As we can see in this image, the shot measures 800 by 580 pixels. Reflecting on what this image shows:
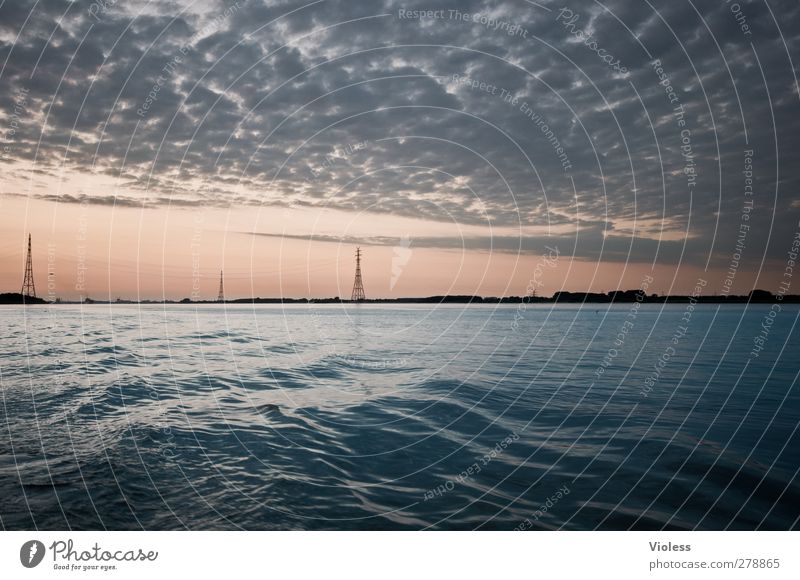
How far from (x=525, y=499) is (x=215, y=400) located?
39.8ft

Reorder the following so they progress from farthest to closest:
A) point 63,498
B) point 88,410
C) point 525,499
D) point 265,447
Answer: point 88,410
point 265,447
point 525,499
point 63,498

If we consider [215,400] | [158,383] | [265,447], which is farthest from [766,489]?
[158,383]

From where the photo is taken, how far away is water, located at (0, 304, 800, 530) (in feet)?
25.1

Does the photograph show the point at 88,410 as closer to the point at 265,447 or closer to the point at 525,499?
the point at 265,447

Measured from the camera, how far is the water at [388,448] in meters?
7.64

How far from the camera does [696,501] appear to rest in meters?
8.38

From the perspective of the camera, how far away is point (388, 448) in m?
11.4

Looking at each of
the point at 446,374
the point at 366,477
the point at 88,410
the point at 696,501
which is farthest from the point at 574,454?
the point at 88,410

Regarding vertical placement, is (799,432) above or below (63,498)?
below

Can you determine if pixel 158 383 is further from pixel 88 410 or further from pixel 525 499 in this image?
pixel 525 499

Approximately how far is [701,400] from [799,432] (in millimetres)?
4175

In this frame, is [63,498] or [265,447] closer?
[63,498]
